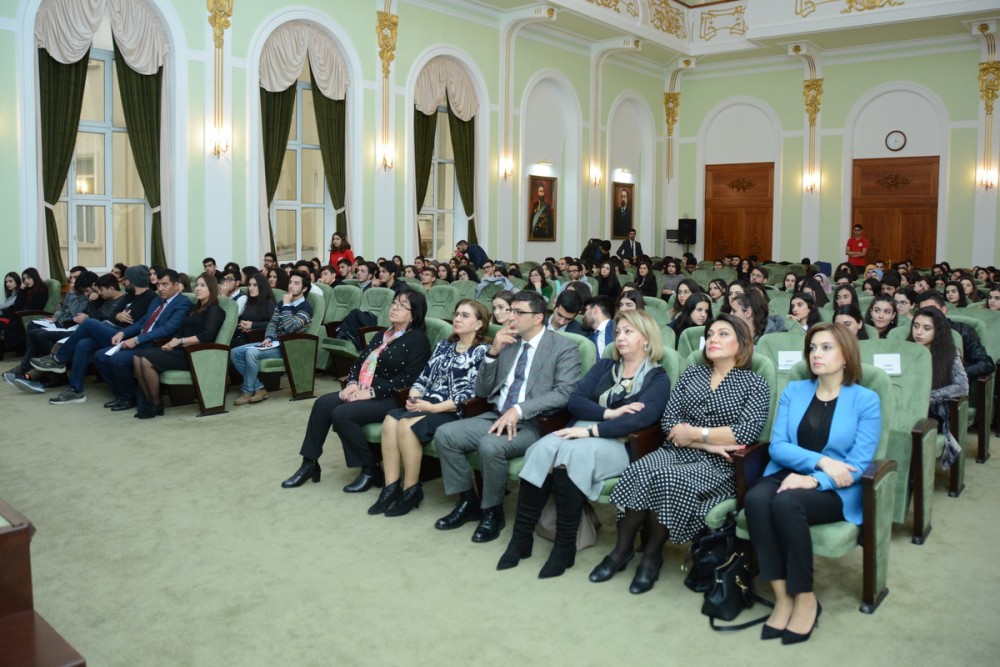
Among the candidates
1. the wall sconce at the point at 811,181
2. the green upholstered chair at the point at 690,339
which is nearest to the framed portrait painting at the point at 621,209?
the wall sconce at the point at 811,181

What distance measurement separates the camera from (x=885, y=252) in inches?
674

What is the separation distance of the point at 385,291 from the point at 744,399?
4.99m

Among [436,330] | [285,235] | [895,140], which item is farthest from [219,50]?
[895,140]

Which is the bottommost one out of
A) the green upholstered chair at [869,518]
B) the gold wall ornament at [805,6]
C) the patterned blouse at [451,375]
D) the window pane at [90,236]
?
the green upholstered chair at [869,518]

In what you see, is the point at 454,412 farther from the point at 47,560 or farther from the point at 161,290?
the point at 161,290

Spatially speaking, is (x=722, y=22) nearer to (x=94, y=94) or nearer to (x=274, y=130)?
(x=274, y=130)

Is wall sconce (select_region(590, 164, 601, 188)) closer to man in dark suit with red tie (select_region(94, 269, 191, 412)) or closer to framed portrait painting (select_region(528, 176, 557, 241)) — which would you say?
framed portrait painting (select_region(528, 176, 557, 241))

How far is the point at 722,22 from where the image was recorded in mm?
17281

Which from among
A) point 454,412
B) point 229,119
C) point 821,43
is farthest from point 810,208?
point 454,412

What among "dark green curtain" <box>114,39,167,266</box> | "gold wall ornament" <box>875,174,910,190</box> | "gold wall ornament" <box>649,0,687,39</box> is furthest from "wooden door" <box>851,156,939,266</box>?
"dark green curtain" <box>114,39,167,266</box>

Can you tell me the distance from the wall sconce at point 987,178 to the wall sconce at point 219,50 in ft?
41.3

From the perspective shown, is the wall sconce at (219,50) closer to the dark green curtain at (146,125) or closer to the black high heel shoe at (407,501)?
the dark green curtain at (146,125)

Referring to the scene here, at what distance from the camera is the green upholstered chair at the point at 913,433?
414 centimetres

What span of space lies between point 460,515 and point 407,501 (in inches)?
13.2
